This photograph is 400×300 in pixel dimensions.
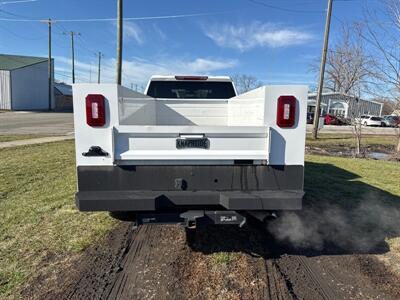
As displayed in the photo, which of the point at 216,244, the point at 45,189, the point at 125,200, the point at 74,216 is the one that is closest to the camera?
the point at 125,200

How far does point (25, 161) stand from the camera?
8953mm

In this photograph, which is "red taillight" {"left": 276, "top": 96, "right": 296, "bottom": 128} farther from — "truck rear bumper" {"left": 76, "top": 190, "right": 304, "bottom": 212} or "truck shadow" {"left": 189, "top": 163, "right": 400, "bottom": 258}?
"truck shadow" {"left": 189, "top": 163, "right": 400, "bottom": 258}

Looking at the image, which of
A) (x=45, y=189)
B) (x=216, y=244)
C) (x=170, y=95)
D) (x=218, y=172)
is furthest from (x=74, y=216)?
(x=170, y=95)

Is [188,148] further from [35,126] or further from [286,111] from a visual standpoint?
[35,126]

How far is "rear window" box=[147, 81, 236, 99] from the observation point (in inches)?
258

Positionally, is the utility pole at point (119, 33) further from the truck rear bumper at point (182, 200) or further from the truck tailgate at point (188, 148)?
the truck rear bumper at point (182, 200)

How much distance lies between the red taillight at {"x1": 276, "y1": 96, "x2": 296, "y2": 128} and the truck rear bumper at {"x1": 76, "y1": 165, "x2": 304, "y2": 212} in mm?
468

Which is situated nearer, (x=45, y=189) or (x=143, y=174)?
(x=143, y=174)

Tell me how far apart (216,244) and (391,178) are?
6142mm

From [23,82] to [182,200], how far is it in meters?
58.6

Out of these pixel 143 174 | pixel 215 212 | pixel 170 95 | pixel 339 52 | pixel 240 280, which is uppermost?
A: pixel 339 52

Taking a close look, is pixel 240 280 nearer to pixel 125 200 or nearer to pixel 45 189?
pixel 125 200

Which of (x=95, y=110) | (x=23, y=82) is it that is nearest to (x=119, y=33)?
(x=95, y=110)

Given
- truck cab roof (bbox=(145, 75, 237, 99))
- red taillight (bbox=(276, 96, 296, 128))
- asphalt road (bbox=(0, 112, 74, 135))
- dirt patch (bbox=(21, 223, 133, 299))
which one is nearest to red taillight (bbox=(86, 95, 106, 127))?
dirt patch (bbox=(21, 223, 133, 299))
